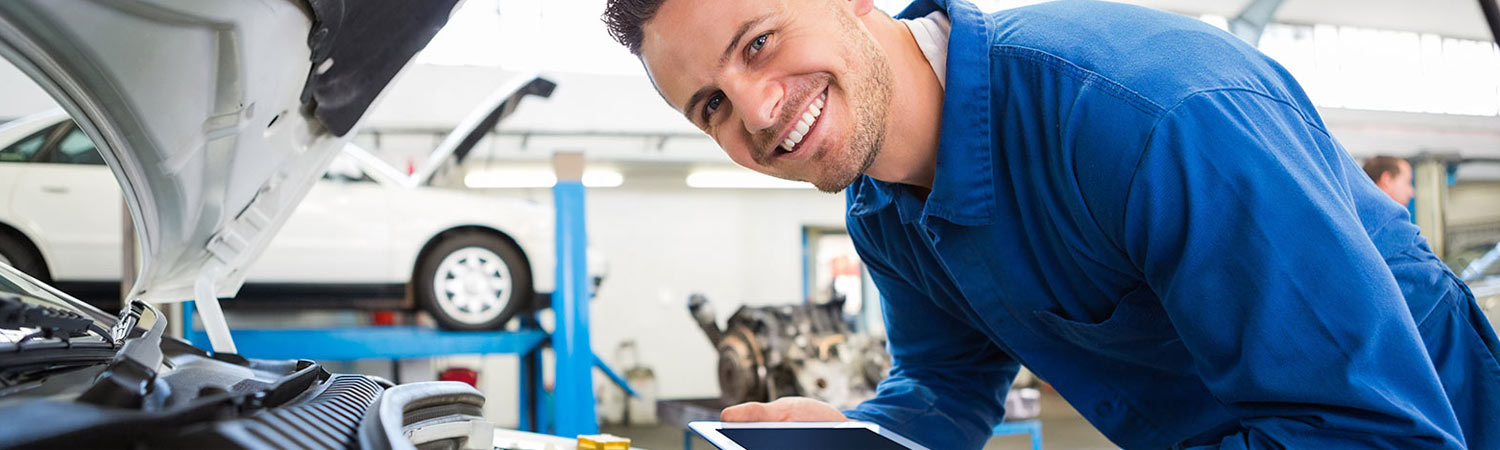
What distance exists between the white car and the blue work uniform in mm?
2620

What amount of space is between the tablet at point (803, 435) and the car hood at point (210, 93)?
606 millimetres

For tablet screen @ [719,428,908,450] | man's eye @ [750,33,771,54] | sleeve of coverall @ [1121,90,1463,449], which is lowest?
tablet screen @ [719,428,908,450]

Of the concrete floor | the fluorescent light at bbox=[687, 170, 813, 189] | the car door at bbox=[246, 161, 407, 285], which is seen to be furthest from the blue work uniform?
the fluorescent light at bbox=[687, 170, 813, 189]

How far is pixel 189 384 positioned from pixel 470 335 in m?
2.74

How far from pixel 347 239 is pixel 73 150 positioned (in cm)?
97

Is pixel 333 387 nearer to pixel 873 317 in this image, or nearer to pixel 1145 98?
pixel 1145 98

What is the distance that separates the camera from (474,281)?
12.0 feet

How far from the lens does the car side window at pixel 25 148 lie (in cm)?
326

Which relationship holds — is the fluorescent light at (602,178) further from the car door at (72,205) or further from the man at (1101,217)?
the man at (1101,217)

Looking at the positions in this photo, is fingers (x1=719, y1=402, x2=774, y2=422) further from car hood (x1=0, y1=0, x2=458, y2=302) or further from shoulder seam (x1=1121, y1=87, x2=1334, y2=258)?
car hood (x1=0, y1=0, x2=458, y2=302)

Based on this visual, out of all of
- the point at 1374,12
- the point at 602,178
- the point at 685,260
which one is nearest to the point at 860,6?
the point at 602,178

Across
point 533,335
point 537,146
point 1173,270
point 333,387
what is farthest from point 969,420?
point 537,146

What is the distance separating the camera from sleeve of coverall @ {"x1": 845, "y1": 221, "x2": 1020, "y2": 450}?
1269 mm

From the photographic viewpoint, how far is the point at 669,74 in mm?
1065
